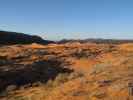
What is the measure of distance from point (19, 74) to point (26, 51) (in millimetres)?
10214

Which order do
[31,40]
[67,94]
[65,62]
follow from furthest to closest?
[31,40], [65,62], [67,94]

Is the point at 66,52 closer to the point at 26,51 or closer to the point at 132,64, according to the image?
the point at 26,51

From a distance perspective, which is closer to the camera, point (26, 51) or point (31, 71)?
point (31, 71)

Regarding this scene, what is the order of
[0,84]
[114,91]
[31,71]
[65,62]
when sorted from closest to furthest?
[114,91]
[0,84]
[31,71]
[65,62]

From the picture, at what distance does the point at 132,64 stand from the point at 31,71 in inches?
354

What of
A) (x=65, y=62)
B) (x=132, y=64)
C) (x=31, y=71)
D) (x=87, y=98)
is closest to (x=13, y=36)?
(x=65, y=62)

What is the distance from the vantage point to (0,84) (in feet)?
62.5

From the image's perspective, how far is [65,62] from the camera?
28.5 meters

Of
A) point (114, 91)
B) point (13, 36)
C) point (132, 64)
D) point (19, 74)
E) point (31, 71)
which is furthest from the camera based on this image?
point (13, 36)

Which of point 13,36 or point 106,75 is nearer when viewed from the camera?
point 106,75

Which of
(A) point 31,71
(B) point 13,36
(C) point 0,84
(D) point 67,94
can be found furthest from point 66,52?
(B) point 13,36

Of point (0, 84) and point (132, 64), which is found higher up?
point (132, 64)

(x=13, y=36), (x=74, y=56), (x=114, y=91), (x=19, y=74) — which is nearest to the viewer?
(x=114, y=91)

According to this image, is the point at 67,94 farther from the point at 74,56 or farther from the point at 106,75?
the point at 74,56
